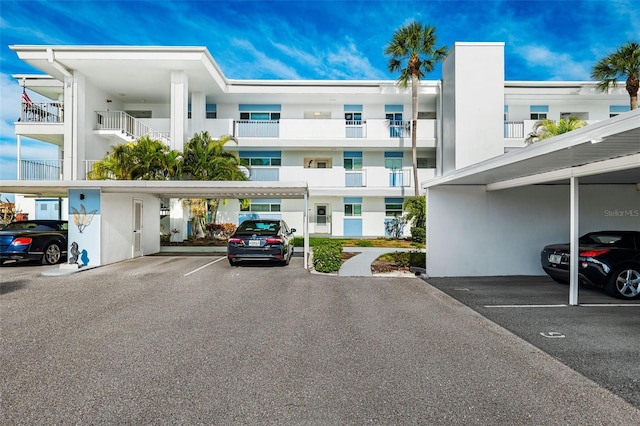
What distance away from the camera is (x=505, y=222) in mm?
11039

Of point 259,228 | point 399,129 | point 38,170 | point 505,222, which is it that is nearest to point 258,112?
point 399,129

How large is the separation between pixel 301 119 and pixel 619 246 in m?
17.6

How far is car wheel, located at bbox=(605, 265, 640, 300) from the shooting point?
787 centimetres

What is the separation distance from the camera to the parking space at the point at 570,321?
4.35 metres

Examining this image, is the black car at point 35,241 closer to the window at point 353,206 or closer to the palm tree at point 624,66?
the window at point 353,206

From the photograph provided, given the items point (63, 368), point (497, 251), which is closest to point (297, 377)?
point (63, 368)

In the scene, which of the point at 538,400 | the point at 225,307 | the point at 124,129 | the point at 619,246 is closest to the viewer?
the point at 538,400

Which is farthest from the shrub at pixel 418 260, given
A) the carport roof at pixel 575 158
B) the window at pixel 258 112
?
the window at pixel 258 112

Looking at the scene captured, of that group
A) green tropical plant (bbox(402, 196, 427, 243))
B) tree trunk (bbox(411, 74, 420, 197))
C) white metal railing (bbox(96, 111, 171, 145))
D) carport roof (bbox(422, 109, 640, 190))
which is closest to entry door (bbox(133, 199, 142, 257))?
white metal railing (bbox(96, 111, 171, 145))

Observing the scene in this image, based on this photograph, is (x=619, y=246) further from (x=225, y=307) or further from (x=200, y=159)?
(x=200, y=159)

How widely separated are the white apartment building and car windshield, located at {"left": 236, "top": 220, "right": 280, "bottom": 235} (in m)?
1.14

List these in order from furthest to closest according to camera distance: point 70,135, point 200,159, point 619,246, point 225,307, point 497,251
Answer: point 70,135 < point 200,159 < point 497,251 < point 619,246 < point 225,307

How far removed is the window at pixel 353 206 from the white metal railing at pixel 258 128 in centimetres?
568

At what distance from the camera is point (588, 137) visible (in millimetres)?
5074
